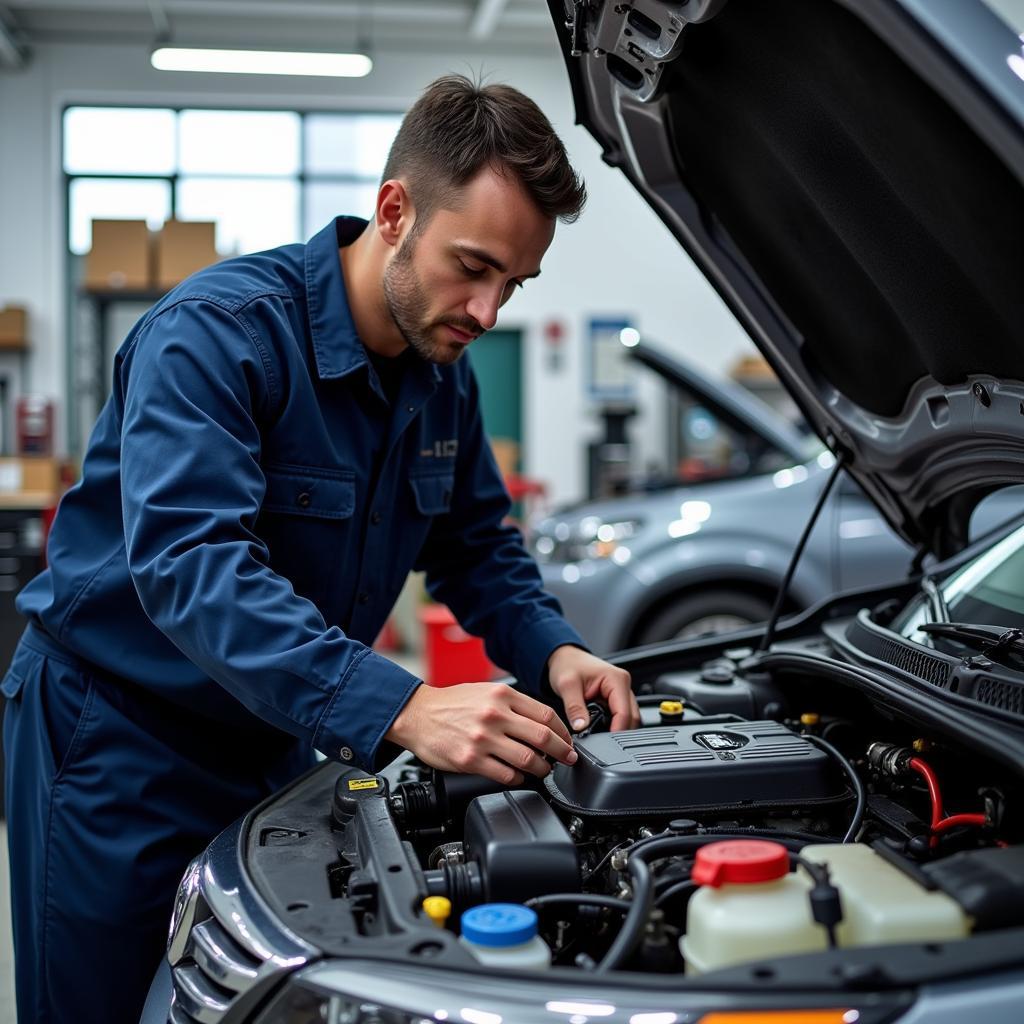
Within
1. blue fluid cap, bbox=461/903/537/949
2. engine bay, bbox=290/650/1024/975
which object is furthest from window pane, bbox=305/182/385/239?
blue fluid cap, bbox=461/903/537/949

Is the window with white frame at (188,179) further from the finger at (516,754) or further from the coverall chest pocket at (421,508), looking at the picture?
the finger at (516,754)

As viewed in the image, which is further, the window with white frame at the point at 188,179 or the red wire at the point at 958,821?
the window with white frame at the point at 188,179

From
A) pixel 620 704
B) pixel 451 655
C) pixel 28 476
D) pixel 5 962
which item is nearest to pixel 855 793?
pixel 620 704

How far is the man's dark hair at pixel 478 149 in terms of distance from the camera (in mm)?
1426

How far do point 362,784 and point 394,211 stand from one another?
771mm

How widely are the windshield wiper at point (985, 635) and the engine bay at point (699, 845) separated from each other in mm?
140

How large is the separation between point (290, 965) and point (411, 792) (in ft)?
1.28

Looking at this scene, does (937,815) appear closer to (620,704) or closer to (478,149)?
(620,704)

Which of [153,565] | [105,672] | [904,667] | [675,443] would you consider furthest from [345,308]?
[675,443]

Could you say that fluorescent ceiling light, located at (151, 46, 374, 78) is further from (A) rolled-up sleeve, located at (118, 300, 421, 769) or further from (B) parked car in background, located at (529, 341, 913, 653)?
(A) rolled-up sleeve, located at (118, 300, 421, 769)

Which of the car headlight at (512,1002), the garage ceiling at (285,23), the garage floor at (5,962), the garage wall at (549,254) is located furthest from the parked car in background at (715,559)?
the garage ceiling at (285,23)

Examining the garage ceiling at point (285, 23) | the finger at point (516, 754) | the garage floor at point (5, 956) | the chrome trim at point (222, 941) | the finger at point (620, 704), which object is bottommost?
the garage floor at point (5, 956)

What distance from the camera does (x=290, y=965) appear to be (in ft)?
3.14

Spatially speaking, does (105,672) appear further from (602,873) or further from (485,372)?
(485,372)
